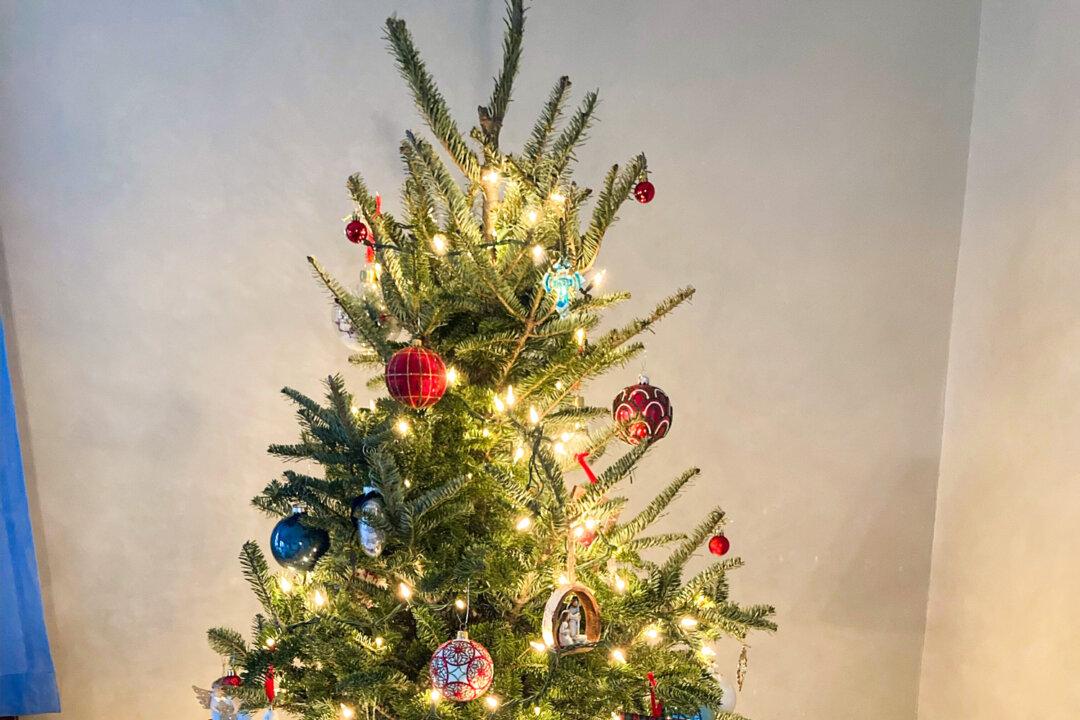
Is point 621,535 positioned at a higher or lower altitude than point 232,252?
lower

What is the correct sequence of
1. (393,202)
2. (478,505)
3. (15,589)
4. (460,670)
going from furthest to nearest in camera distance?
(393,202) < (15,589) < (478,505) < (460,670)

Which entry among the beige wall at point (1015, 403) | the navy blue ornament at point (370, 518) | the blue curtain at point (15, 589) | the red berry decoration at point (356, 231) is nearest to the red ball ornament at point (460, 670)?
the navy blue ornament at point (370, 518)

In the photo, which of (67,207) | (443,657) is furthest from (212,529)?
(443,657)

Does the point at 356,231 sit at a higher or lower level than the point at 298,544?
higher

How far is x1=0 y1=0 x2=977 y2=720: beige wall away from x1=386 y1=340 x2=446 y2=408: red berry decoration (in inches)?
36.4

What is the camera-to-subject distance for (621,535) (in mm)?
1271

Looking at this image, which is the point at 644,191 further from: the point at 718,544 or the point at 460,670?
the point at 460,670

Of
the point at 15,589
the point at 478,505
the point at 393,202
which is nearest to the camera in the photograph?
the point at 478,505

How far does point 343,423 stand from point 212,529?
1016mm

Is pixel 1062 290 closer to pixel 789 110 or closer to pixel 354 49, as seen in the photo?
pixel 789 110

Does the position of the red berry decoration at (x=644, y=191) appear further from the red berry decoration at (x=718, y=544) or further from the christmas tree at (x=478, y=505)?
the red berry decoration at (x=718, y=544)

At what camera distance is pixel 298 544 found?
3.81 feet

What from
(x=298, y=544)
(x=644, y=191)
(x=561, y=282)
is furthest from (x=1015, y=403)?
(x=298, y=544)

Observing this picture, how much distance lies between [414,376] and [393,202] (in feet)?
3.34
